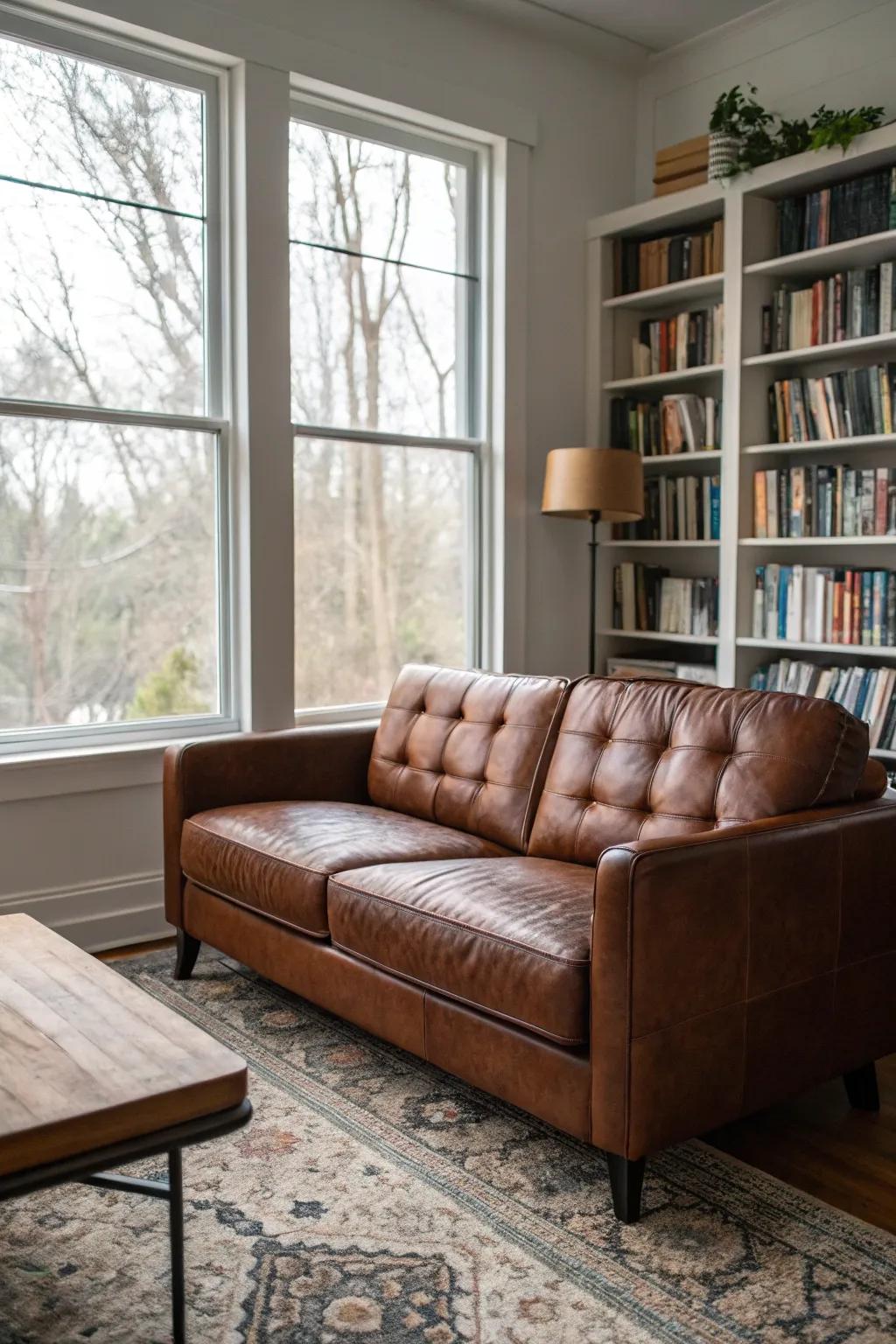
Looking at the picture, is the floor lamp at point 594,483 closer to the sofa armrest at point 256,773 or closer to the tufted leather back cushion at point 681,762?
the sofa armrest at point 256,773

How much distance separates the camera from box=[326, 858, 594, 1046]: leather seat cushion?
2.13 metres

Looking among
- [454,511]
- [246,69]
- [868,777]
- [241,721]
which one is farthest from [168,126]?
[868,777]

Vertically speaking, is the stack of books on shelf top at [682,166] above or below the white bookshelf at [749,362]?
above

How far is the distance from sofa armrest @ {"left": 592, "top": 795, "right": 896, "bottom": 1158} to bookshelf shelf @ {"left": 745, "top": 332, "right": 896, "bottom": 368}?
6.14 feet

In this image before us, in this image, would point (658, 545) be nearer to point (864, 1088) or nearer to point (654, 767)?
point (654, 767)

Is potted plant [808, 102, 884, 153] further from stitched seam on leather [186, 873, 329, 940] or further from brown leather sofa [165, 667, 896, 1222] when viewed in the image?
stitched seam on leather [186, 873, 329, 940]

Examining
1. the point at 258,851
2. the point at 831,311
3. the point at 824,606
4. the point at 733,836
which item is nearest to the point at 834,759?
the point at 733,836

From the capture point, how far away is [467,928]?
234 centimetres

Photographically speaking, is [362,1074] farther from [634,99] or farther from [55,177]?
[634,99]

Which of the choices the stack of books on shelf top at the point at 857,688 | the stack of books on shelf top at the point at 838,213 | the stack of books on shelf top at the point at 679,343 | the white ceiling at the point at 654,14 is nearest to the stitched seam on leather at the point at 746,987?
the stack of books on shelf top at the point at 857,688

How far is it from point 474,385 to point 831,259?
1340mm

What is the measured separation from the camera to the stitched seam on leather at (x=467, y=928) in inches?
83.4

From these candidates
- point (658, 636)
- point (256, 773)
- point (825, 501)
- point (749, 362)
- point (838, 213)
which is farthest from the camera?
point (658, 636)

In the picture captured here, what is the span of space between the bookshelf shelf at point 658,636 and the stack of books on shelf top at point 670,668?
0.09 metres
